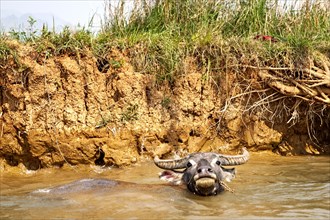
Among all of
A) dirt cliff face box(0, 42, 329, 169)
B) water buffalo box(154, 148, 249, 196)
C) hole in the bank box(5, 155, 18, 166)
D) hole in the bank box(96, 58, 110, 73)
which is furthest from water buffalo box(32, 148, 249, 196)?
hole in the bank box(96, 58, 110, 73)

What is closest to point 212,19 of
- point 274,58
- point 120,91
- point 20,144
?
point 274,58

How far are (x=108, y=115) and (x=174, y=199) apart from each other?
7.91 feet

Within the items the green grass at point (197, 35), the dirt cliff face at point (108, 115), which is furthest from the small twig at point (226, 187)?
the green grass at point (197, 35)

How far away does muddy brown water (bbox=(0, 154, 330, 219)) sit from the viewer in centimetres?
502

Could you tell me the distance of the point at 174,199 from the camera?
5.59 meters

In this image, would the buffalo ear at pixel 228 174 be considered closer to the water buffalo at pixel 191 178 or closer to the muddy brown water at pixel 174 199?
the water buffalo at pixel 191 178

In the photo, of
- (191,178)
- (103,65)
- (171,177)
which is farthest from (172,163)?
(103,65)

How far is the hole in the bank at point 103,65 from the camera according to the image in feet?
25.8

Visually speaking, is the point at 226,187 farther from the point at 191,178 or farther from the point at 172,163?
the point at 172,163

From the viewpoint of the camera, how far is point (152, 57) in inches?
310

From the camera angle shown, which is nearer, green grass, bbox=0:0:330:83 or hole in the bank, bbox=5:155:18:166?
hole in the bank, bbox=5:155:18:166

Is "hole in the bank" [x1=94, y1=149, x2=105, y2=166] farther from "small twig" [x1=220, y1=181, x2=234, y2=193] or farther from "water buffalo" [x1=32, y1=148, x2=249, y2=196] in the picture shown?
"small twig" [x1=220, y1=181, x2=234, y2=193]

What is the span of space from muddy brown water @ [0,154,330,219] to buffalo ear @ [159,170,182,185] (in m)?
0.10

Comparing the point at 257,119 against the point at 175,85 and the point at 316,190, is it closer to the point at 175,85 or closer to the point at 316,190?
the point at 175,85
